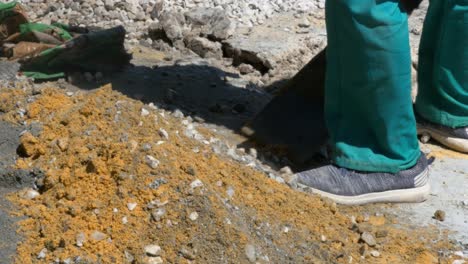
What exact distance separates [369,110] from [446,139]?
877mm

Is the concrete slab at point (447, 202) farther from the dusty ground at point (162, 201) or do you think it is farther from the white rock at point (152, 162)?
the white rock at point (152, 162)

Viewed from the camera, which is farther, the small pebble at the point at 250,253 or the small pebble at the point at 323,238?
the small pebble at the point at 323,238

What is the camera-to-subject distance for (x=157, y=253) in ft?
10.2

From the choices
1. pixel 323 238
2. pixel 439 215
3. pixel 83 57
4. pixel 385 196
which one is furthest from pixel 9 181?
pixel 439 215

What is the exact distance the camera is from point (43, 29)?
505cm

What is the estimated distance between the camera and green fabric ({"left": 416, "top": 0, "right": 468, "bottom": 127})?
413 centimetres

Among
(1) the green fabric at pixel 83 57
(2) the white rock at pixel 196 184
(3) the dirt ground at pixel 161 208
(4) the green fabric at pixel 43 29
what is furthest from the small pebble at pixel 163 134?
(4) the green fabric at pixel 43 29

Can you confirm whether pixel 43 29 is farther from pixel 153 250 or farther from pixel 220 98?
pixel 153 250

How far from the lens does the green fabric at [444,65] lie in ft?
13.5

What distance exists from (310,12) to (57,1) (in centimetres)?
158

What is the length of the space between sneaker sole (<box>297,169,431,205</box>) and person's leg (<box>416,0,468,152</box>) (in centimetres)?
54

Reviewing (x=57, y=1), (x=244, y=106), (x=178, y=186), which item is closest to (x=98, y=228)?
(x=178, y=186)

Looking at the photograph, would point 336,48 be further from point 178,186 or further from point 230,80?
point 230,80

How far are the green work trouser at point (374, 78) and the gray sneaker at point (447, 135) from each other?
0.32 m
